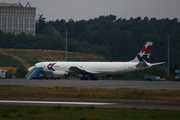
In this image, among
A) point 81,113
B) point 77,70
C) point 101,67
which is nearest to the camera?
point 81,113

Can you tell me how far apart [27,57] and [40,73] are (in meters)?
43.3

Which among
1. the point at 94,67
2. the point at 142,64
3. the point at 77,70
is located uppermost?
the point at 142,64

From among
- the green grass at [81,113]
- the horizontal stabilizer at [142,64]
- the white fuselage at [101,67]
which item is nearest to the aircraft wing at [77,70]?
the white fuselage at [101,67]

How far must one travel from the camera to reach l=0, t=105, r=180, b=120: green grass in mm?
25000

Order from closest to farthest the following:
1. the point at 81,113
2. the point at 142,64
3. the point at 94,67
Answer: the point at 81,113
the point at 142,64
the point at 94,67

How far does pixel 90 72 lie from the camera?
8900cm

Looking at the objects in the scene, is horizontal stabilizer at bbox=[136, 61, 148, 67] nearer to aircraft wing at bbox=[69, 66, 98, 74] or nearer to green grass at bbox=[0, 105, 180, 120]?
aircraft wing at bbox=[69, 66, 98, 74]

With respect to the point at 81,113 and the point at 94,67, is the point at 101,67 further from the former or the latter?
the point at 81,113

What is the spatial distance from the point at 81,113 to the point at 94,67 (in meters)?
62.0

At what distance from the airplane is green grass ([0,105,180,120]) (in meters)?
57.0

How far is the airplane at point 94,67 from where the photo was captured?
3391 inches

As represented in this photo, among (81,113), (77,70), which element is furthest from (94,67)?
(81,113)

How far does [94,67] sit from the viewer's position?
88.6m

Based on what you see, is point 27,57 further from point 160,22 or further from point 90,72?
point 160,22
